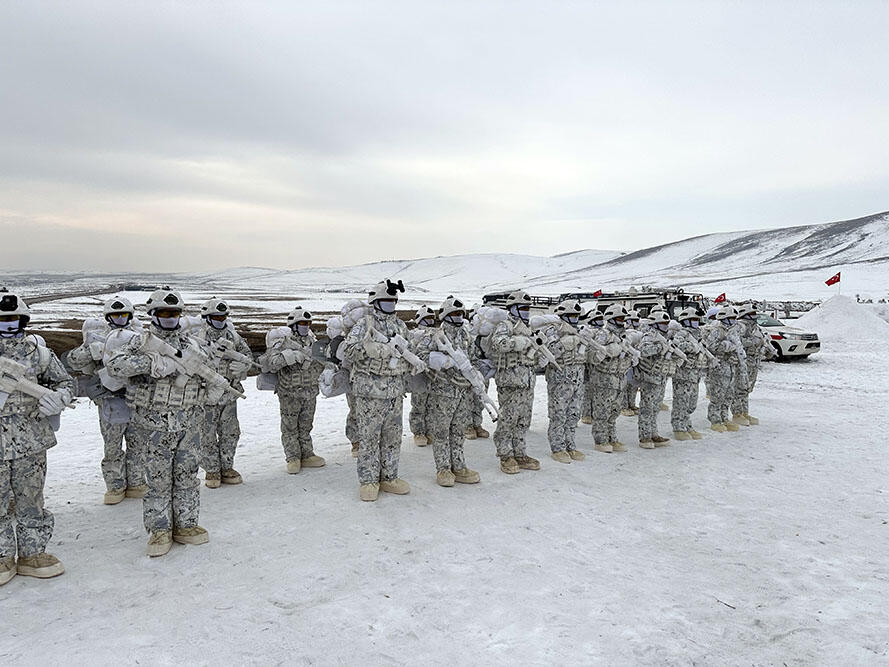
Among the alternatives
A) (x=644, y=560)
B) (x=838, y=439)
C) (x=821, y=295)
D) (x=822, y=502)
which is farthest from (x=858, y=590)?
(x=821, y=295)

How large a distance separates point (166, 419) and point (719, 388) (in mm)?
8953

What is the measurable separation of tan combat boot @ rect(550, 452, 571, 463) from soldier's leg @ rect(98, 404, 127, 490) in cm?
535

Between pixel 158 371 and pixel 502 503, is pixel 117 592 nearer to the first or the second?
pixel 158 371

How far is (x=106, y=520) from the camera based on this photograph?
566 cm

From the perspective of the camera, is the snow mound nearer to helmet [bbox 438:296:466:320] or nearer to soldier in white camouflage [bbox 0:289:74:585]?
helmet [bbox 438:296:466:320]

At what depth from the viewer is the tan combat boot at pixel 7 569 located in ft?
14.1

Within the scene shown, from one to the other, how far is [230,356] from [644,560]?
4.92 m

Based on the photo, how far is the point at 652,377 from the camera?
8875 mm

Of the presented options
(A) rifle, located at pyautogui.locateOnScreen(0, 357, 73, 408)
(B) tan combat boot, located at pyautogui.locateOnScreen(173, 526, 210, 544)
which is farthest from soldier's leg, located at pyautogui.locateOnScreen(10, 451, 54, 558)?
(B) tan combat boot, located at pyautogui.locateOnScreen(173, 526, 210, 544)

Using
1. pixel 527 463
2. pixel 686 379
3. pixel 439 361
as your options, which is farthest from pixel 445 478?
pixel 686 379

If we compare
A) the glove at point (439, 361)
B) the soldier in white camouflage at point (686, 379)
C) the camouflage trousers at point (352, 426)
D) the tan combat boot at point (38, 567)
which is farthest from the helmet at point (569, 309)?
the tan combat boot at point (38, 567)

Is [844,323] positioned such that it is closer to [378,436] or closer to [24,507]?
[378,436]

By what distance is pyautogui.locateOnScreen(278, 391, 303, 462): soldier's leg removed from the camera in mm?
7217

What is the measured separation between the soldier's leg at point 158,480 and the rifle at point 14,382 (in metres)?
0.89
